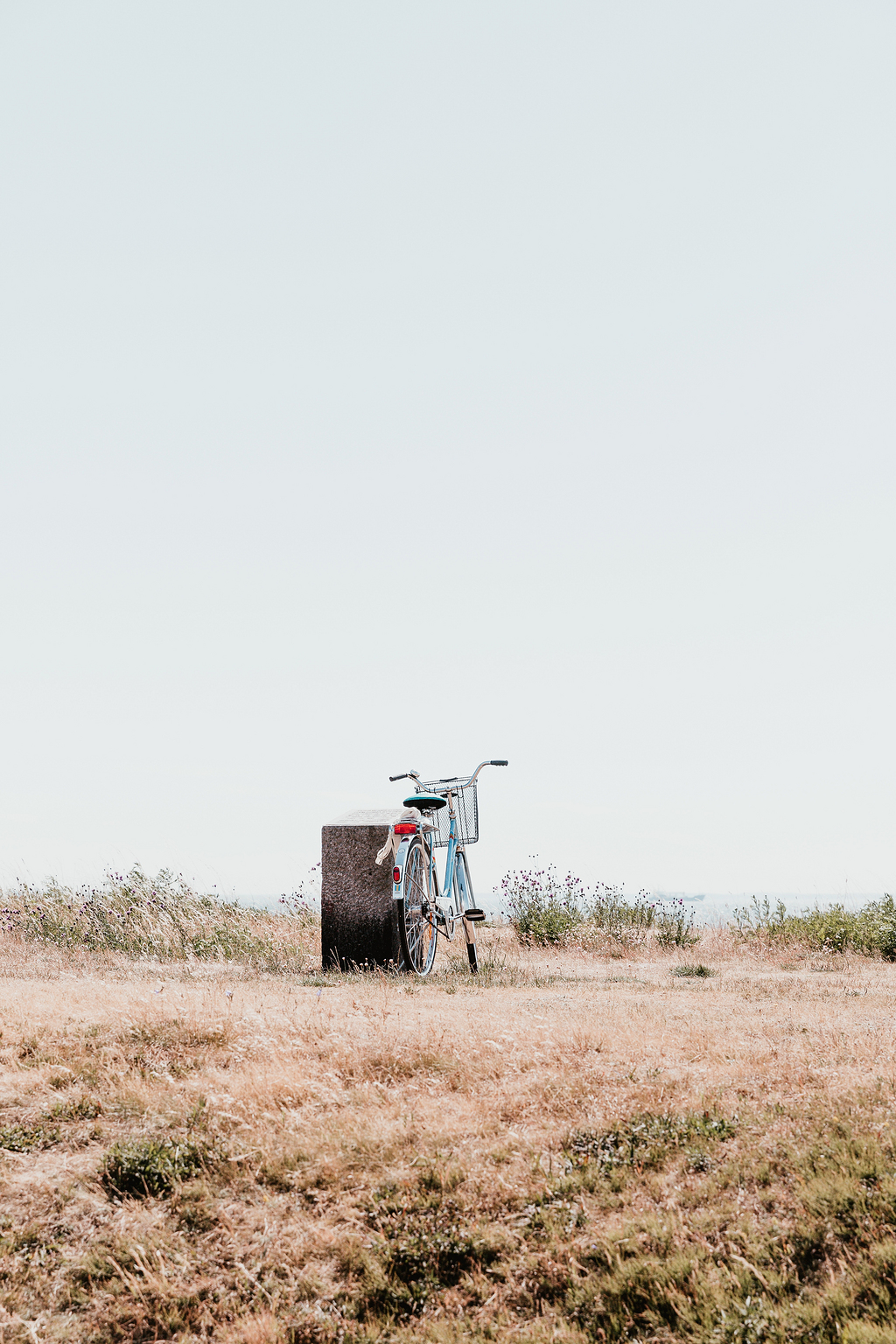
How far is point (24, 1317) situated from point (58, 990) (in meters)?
4.72

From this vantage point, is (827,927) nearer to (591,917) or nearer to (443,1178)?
(591,917)

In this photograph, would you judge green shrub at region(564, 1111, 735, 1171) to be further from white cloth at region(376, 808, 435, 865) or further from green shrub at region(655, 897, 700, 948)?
green shrub at region(655, 897, 700, 948)

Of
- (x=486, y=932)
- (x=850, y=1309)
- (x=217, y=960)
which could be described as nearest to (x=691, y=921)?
(x=486, y=932)

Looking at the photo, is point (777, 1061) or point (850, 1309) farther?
point (777, 1061)

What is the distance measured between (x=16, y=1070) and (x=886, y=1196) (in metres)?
4.98

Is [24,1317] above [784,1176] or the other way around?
the other way around

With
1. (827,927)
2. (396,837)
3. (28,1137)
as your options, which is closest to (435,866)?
(396,837)

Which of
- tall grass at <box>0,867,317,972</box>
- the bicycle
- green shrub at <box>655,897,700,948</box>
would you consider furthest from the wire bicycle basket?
green shrub at <box>655,897,700,948</box>

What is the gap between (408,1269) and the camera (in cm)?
420

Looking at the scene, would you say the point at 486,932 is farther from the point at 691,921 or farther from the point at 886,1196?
the point at 886,1196

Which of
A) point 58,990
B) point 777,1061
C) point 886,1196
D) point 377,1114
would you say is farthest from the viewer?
point 58,990

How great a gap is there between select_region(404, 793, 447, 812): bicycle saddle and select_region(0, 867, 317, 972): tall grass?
2.46 m

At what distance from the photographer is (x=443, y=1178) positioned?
4617 mm

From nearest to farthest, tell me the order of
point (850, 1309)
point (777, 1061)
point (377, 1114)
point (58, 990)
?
1. point (850, 1309)
2. point (377, 1114)
3. point (777, 1061)
4. point (58, 990)
